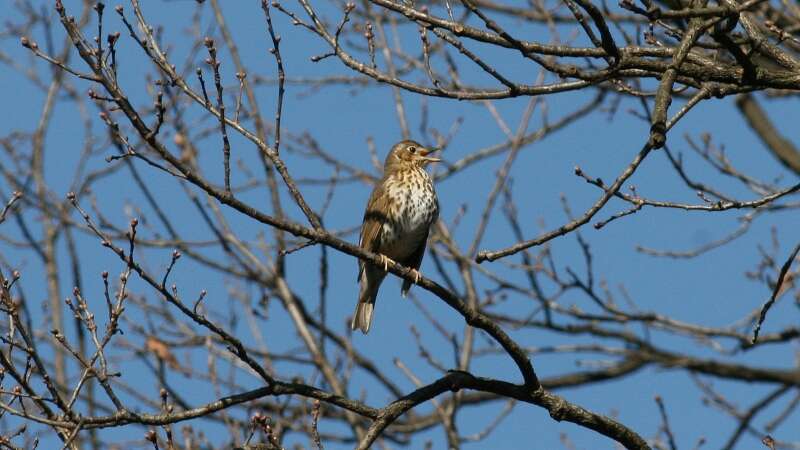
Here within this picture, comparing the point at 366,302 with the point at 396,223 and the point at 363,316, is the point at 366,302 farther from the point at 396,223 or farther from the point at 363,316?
the point at 396,223

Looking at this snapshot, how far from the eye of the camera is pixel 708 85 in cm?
498

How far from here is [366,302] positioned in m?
8.90

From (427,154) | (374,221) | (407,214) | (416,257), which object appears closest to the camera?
(407,214)

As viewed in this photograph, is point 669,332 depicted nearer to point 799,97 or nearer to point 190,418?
point 799,97

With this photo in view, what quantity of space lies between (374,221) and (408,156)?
0.77 meters

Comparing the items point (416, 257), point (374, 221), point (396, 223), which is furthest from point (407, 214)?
point (416, 257)

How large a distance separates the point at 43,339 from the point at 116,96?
678cm

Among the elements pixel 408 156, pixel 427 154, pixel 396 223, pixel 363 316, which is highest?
pixel 427 154

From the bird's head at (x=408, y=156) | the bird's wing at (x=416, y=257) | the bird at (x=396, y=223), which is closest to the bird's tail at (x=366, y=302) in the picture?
the bird at (x=396, y=223)

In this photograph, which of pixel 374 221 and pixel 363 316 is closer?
pixel 374 221

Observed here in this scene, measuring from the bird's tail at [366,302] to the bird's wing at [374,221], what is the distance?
2.7 inches

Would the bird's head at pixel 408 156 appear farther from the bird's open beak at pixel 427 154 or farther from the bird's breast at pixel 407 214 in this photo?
the bird's breast at pixel 407 214

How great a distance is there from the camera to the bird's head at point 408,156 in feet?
30.0

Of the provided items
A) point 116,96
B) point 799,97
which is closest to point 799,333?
point 799,97
